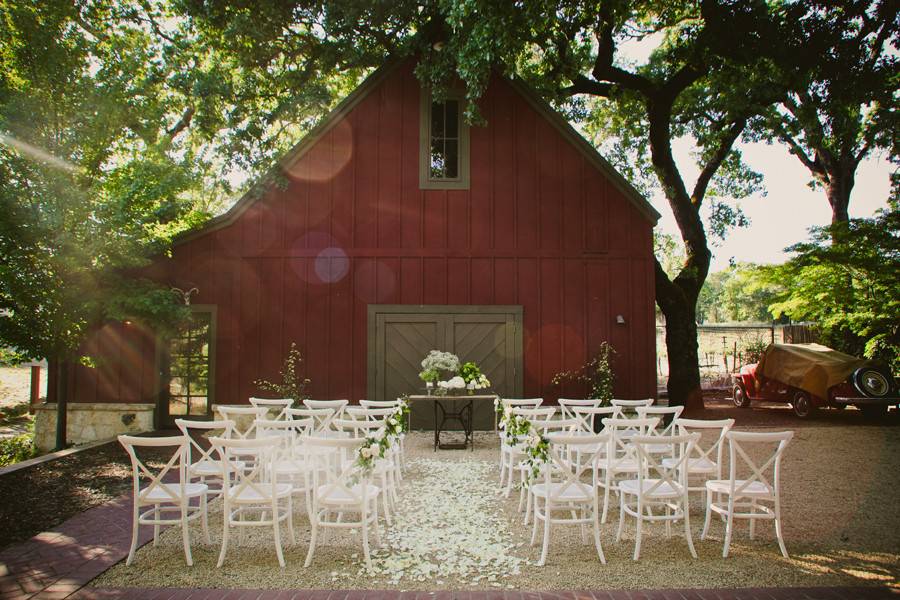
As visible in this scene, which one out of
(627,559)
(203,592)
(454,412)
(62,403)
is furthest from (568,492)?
(62,403)

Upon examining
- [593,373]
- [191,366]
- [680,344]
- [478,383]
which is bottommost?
[478,383]

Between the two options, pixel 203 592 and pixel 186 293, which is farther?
pixel 186 293

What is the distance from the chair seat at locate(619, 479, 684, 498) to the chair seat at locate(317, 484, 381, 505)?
220 cm

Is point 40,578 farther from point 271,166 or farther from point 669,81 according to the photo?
point 669,81

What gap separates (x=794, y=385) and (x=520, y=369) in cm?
633

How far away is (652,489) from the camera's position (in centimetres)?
534

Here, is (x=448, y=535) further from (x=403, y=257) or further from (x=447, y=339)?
(x=403, y=257)

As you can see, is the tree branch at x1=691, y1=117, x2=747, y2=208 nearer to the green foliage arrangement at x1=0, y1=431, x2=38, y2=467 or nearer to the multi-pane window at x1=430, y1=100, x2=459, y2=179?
the multi-pane window at x1=430, y1=100, x2=459, y2=179

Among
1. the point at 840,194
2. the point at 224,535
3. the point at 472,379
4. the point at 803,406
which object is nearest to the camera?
the point at 224,535

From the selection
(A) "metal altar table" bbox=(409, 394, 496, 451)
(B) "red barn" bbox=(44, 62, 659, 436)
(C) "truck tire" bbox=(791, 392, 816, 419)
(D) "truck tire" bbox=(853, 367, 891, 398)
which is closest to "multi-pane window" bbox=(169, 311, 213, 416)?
(B) "red barn" bbox=(44, 62, 659, 436)

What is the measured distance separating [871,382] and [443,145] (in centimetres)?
990

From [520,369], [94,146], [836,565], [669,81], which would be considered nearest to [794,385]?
[520,369]

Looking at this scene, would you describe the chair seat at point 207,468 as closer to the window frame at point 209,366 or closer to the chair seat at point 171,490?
the chair seat at point 171,490

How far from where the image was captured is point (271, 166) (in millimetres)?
12180
